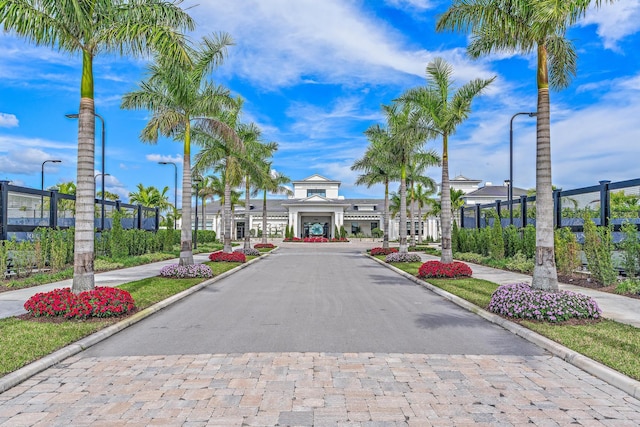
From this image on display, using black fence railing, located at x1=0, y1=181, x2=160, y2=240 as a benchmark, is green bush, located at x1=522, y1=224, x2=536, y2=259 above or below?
below

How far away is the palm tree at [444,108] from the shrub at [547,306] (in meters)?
8.09

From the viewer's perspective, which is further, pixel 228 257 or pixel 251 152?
pixel 251 152

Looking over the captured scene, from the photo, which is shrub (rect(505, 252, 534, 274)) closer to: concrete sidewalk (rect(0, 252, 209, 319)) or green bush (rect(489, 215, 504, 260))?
green bush (rect(489, 215, 504, 260))

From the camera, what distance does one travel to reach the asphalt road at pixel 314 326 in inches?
292

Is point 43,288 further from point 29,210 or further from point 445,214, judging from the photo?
point 445,214

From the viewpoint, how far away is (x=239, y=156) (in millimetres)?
25766

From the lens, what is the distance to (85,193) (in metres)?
9.55

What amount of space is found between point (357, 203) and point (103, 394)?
70.5 meters

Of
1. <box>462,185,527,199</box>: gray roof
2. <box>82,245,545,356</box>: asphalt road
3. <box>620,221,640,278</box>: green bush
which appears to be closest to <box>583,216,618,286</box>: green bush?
<box>620,221,640,278</box>: green bush

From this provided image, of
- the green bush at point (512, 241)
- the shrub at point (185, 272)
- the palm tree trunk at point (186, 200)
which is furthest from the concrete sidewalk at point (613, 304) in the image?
the palm tree trunk at point (186, 200)

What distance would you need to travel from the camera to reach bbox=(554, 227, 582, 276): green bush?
16.5m

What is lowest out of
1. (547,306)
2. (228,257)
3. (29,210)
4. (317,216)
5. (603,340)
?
(603,340)

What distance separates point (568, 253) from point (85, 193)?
1591cm

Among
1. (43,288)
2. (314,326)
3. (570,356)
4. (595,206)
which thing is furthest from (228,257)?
A: (570,356)
